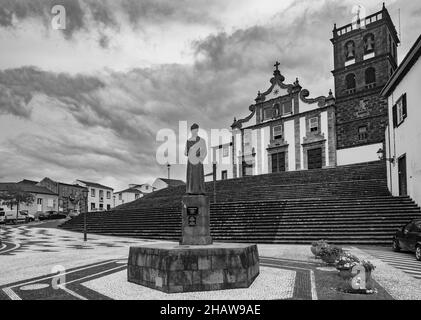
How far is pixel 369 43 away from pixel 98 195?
5521 cm

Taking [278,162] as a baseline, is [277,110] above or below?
above

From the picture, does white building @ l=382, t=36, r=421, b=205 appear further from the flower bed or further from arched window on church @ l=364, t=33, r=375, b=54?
arched window on church @ l=364, t=33, r=375, b=54

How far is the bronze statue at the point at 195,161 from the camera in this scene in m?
9.15

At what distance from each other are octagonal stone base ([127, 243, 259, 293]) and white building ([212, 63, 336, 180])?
96.0ft

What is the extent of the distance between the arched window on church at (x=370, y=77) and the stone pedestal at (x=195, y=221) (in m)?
31.0

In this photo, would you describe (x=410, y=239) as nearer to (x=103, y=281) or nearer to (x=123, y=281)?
(x=123, y=281)

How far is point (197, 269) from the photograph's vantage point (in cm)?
684

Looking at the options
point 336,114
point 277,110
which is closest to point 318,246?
point 336,114

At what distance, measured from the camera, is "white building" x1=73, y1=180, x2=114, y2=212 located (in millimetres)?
68188

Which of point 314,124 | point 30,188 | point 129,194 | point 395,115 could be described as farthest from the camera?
point 129,194

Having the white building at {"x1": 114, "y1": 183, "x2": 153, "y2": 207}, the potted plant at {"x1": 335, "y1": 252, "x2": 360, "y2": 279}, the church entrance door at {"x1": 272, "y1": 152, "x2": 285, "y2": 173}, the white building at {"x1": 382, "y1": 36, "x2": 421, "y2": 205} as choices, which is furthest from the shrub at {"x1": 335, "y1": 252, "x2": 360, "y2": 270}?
the white building at {"x1": 114, "y1": 183, "x2": 153, "y2": 207}

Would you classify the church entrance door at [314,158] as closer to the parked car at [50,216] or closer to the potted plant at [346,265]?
the potted plant at [346,265]

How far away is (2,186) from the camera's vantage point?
5466cm

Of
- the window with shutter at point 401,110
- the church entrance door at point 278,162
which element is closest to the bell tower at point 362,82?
the church entrance door at point 278,162
